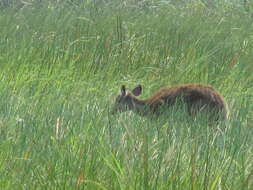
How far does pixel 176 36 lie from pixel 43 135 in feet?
15.7

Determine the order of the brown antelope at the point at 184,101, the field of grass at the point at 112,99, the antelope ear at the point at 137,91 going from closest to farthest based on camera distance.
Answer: the field of grass at the point at 112,99 < the brown antelope at the point at 184,101 < the antelope ear at the point at 137,91

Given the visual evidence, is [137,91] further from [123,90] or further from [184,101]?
[184,101]

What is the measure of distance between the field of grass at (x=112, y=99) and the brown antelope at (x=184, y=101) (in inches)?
4.5

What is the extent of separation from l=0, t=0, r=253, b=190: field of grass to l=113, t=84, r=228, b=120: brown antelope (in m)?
0.12

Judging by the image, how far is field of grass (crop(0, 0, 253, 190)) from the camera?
12.7ft

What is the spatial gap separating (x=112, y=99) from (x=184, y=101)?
742mm

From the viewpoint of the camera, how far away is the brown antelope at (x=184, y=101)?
6.47 m

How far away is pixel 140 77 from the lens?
8.48 m

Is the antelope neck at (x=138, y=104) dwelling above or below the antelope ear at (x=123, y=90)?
below

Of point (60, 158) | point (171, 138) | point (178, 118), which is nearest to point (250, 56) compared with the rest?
point (178, 118)

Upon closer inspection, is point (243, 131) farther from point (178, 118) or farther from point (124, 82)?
point (124, 82)

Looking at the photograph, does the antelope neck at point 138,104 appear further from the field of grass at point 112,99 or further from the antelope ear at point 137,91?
the field of grass at point 112,99

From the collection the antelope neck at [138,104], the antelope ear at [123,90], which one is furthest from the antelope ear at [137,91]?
the antelope ear at [123,90]

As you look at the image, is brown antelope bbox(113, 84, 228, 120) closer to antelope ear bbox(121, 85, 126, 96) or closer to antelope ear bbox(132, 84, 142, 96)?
antelope ear bbox(121, 85, 126, 96)
